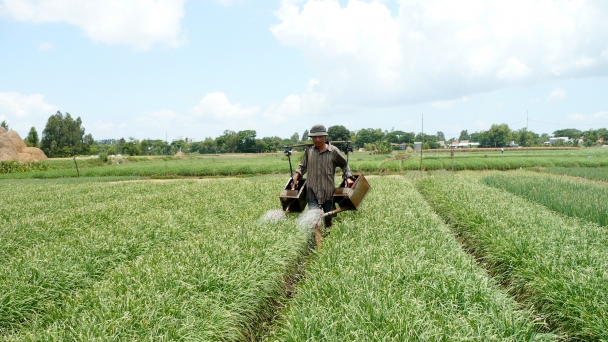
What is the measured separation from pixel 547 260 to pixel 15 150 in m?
58.8

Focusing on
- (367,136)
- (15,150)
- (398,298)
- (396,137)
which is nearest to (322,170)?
(398,298)

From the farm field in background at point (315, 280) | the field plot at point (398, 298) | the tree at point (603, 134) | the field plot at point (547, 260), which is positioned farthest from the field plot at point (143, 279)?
the tree at point (603, 134)

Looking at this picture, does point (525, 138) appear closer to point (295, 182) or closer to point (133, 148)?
point (133, 148)

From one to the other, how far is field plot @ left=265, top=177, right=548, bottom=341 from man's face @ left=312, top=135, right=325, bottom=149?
179 centimetres

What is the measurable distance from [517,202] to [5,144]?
185ft

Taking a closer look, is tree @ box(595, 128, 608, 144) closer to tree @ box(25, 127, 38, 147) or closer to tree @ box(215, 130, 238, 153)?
tree @ box(215, 130, 238, 153)

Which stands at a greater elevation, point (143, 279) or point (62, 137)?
point (62, 137)

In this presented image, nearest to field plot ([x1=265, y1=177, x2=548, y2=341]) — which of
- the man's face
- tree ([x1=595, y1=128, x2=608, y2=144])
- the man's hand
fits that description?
the man's hand

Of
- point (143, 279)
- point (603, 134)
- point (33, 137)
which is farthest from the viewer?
point (603, 134)

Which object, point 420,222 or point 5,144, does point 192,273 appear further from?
point 5,144

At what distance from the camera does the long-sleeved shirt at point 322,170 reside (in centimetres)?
712

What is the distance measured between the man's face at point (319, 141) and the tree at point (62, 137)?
78.0 m

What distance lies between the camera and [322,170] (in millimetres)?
7117

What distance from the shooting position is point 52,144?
7288 cm
